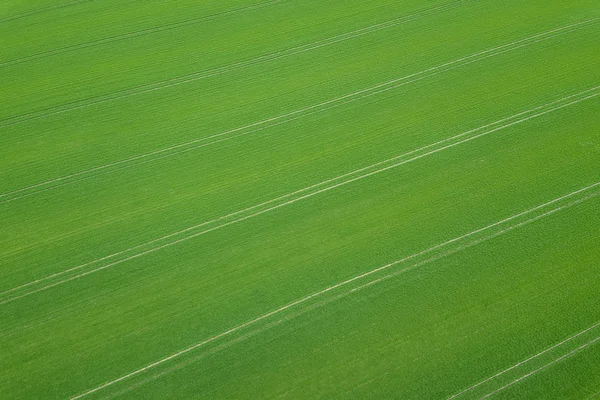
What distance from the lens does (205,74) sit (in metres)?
15.4

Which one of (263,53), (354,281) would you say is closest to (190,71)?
(263,53)

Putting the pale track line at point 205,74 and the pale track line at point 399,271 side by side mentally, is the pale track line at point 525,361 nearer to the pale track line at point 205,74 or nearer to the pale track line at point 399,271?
the pale track line at point 399,271

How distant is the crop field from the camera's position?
1011cm

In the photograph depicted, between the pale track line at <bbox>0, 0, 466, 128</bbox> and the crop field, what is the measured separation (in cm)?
5

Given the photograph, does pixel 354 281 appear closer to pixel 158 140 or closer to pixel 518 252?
pixel 518 252

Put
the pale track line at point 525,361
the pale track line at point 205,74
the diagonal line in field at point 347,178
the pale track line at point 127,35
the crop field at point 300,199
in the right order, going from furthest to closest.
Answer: the pale track line at point 127,35
the pale track line at point 205,74
the diagonal line in field at point 347,178
the crop field at point 300,199
the pale track line at point 525,361

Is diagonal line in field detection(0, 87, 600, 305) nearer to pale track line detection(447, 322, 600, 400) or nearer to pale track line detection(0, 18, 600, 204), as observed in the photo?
pale track line detection(0, 18, 600, 204)

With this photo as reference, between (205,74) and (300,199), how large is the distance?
188 inches

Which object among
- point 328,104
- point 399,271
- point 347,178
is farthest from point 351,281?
point 328,104

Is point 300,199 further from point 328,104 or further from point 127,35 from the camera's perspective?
point 127,35

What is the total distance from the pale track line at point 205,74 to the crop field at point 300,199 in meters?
0.05

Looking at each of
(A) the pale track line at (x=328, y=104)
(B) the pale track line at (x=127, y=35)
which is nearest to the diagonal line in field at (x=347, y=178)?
(A) the pale track line at (x=328, y=104)

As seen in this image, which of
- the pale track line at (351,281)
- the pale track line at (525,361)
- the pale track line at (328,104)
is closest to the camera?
the pale track line at (525,361)

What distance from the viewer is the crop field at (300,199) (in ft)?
33.2
